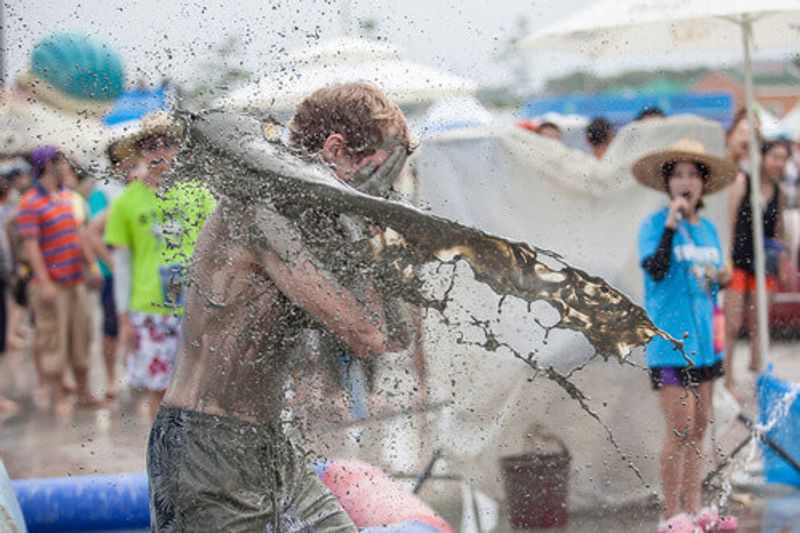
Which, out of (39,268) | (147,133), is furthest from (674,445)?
(39,268)

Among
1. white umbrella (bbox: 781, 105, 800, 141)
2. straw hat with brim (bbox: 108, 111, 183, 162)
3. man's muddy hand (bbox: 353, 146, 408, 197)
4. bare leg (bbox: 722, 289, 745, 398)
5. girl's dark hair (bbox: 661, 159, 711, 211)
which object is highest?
white umbrella (bbox: 781, 105, 800, 141)

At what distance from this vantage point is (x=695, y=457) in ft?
15.7

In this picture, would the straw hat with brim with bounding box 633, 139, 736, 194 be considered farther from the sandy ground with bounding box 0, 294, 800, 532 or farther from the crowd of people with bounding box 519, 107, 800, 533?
the sandy ground with bounding box 0, 294, 800, 532

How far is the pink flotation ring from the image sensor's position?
346 centimetres

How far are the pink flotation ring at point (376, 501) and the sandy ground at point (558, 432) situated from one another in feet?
0.26

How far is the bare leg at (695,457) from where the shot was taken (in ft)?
15.6

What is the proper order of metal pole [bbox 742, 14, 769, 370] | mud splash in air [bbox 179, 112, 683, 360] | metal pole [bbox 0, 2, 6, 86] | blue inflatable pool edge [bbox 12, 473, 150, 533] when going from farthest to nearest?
metal pole [bbox 742, 14, 769, 370]
blue inflatable pool edge [bbox 12, 473, 150, 533]
metal pole [bbox 0, 2, 6, 86]
mud splash in air [bbox 179, 112, 683, 360]

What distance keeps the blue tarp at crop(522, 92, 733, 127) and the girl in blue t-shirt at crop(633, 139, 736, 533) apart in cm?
826

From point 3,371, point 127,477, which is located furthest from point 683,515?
point 3,371

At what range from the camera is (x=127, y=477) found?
431 cm

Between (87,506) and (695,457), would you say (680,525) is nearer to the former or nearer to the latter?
(695,457)

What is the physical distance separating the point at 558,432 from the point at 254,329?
333 cm

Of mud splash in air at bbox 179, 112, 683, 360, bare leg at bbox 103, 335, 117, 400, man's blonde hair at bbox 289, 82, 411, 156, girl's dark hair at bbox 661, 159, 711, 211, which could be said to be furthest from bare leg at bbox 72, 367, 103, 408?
mud splash in air at bbox 179, 112, 683, 360

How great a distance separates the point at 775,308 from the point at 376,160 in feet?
27.5
